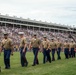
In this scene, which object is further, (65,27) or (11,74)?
(65,27)

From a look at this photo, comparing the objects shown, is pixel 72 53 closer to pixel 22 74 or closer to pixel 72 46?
pixel 72 46

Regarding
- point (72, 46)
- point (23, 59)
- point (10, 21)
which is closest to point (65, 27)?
point (10, 21)

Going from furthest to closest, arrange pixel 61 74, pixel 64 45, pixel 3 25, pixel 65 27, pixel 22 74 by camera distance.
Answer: pixel 65 27 < pixel 3 25 < pixel 64 45 < pixel 22 74 < pixel 61 74

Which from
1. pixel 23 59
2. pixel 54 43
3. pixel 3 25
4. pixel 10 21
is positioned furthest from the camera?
pixel 10 21

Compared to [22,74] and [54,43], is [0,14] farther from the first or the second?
[22,74]

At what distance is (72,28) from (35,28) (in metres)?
32.2

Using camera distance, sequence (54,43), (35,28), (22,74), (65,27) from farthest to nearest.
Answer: (65,27), (35,28), (54,43), (22,74)

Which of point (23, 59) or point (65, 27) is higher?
point (23, 59)

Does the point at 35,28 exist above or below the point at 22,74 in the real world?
below

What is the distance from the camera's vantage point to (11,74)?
14383mm

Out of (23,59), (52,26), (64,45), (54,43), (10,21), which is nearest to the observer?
(23,59)

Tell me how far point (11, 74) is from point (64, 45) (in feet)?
58.4

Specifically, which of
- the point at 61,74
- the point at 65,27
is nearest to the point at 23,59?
the point at 61,74

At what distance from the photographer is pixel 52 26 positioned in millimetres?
104750
